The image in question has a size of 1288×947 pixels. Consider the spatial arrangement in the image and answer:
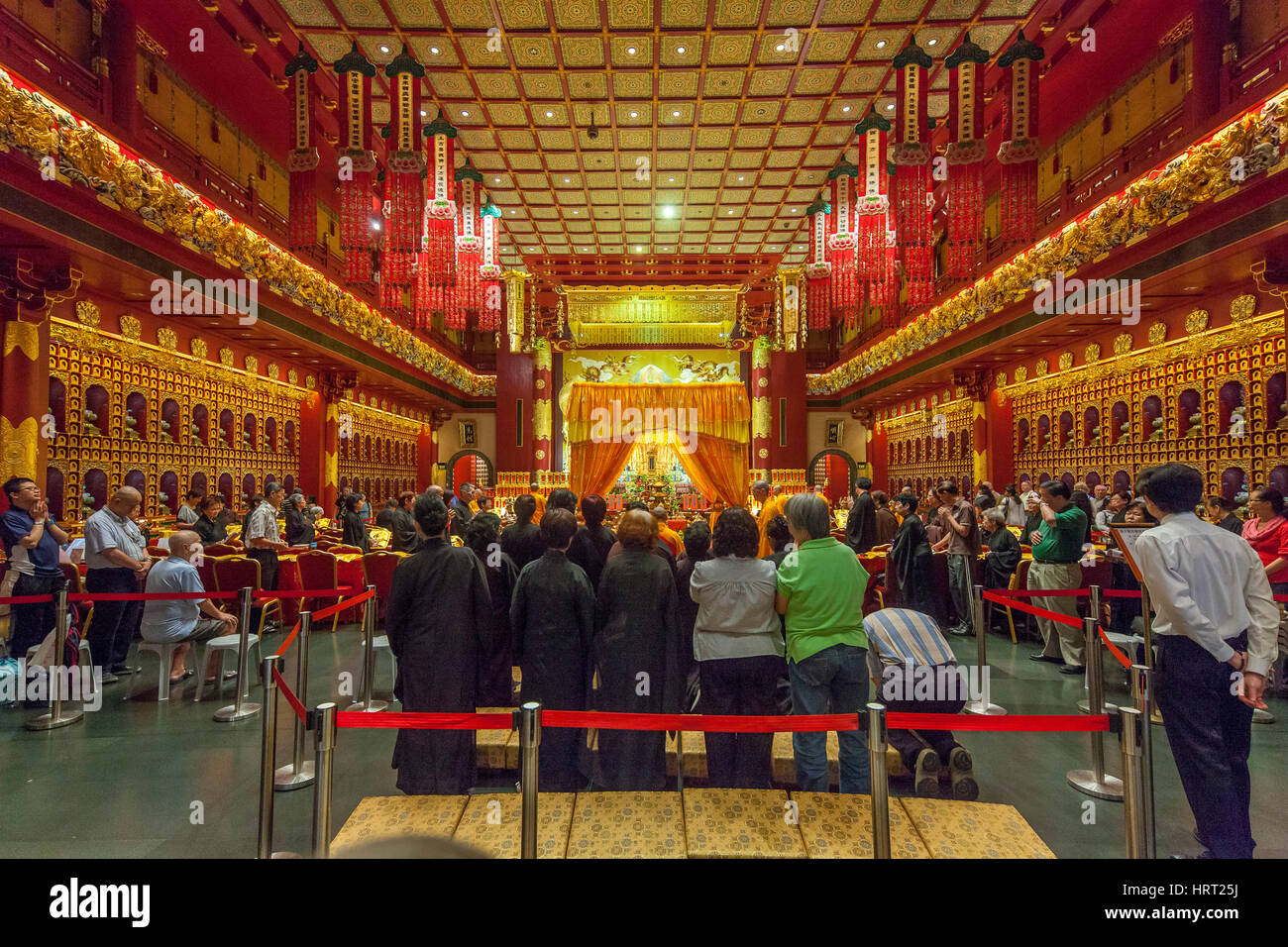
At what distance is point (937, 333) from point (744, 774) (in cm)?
1017

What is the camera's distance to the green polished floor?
2.41 meters

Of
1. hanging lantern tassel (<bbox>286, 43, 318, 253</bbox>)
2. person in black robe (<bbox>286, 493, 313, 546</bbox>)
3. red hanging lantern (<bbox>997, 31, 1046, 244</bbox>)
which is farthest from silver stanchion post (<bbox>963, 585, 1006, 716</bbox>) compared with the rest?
hanging lantern tassel (<bbox>286, 43, 318, 253</bbox>)

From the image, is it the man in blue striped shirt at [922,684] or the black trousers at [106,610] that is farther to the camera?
the black trousers at [106,610]

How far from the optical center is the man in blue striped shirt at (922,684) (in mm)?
2484

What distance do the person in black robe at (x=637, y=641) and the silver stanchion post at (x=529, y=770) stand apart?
0.89 metres

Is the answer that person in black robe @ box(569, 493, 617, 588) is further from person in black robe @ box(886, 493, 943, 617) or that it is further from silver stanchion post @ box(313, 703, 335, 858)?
person in black robe @ box(886, 493, 943, 617)

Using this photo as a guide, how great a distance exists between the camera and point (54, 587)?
13.5 feet

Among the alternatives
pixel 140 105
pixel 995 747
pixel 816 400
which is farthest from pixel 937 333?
pixel 140 105

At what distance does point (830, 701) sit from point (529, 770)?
1.26 meters

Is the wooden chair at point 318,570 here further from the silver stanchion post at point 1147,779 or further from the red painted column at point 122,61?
the silver stanchion post at point 1147,779

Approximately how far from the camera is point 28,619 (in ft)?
13.1

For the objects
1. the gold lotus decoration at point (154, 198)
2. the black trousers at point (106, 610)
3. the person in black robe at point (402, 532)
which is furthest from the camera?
the person in black robe at point (402, 532)

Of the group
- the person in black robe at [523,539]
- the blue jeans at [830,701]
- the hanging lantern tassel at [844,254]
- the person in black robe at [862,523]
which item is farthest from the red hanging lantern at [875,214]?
the blue jeans at [830,701]
